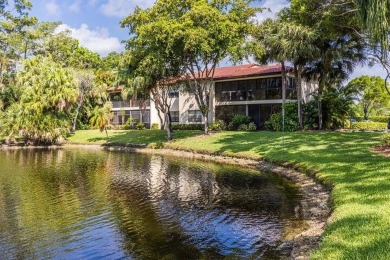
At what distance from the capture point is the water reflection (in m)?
9.27

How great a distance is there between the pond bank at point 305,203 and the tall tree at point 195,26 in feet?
28.2

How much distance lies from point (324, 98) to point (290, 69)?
15.1ft

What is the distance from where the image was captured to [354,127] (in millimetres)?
38781

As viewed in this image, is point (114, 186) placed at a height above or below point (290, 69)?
below

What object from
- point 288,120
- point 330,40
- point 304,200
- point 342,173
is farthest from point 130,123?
point 304,200

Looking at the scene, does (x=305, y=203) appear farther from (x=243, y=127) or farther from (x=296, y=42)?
(x=243, y=127)

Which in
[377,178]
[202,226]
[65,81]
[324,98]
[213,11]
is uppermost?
[213,11]

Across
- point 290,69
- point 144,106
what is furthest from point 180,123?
point 290,69

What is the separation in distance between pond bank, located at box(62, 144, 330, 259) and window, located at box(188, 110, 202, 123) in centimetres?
1691

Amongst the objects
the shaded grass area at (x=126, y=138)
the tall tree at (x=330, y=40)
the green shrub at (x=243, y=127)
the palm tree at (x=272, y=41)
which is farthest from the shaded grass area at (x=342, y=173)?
the palm tree at (x=272, y=41)

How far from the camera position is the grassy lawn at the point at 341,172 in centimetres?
711

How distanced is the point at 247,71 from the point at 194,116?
8685 millimetres

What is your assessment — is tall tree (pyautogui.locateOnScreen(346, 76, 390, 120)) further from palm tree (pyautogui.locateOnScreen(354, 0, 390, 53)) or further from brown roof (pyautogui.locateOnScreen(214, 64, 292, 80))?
palm tree (pyautogui.locateOnScreen(354, 0, 390, 53))

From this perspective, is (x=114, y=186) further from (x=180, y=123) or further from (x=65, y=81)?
(x=180, y=123)
